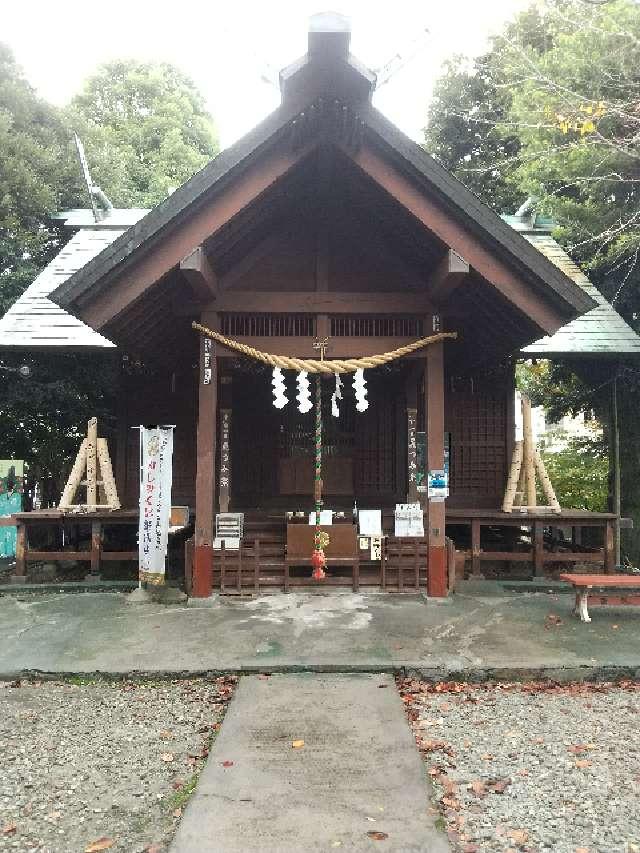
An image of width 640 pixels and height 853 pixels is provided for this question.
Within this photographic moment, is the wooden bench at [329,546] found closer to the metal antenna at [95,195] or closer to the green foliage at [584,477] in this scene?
the green foliage at [584,477]

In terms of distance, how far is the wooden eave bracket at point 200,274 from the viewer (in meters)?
6.68

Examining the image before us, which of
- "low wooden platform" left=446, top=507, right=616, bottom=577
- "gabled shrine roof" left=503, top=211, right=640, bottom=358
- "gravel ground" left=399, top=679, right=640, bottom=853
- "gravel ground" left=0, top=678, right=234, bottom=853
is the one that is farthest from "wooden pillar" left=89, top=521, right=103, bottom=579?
"gabled shrine roof" left=503, top=211, right=640, bottom=358

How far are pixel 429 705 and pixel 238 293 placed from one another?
17.2ft

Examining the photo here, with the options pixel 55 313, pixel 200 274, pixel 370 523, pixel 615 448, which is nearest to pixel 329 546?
pixel 370 523

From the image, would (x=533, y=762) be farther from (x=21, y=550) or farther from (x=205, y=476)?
(x=21, y=550)

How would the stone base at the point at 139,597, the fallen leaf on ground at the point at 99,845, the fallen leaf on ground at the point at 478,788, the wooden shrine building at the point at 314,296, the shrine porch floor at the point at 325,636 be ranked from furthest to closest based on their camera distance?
1. the stone base at the point at 139,597
2. the wooden shrine building at the point at 314,296
3. the shrine porch floor at the point at 325,636
4. the fallen leaf on ground at the point at 478,788
5. the fallen leaf on ground at the point at 99,845

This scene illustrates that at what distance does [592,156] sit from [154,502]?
9.09m

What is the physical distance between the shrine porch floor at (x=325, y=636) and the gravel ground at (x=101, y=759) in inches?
13.3

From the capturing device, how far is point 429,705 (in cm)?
479

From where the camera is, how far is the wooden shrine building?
6555 millimetres

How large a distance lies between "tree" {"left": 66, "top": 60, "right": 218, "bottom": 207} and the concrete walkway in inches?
873

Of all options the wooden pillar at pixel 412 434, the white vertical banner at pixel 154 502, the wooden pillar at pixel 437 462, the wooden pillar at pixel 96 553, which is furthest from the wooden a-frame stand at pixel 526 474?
the wooden pillar at pixel 96 553

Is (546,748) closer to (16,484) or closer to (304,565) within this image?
(304,565)

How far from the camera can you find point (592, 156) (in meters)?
10.3
